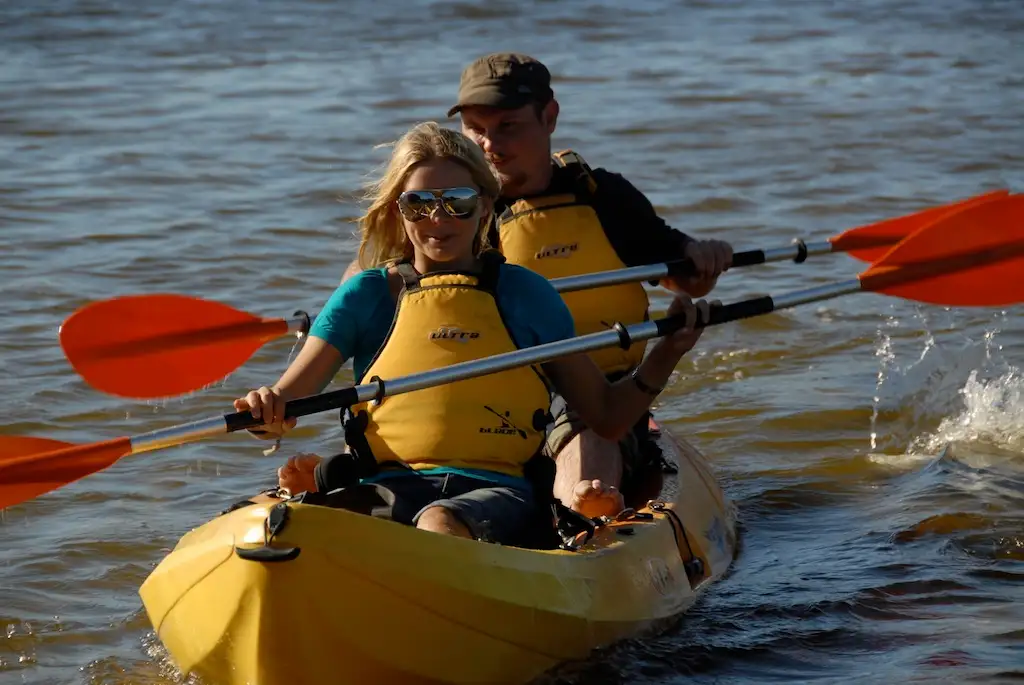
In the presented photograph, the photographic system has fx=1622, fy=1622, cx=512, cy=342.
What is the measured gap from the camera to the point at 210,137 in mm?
11242

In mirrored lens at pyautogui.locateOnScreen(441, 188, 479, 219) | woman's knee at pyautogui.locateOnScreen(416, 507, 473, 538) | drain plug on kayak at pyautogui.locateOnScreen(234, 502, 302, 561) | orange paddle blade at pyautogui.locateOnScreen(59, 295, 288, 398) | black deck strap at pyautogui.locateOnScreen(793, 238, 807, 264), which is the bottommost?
woman's knee at pyautogui.locateOnScreen(416, 507, 473, 538)

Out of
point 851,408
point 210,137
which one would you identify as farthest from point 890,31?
point 851,408

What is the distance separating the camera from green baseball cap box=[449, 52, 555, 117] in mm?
4859

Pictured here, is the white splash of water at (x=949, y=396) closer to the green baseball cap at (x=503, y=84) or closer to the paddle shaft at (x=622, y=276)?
the paddle shaft at (x=622, y=276)

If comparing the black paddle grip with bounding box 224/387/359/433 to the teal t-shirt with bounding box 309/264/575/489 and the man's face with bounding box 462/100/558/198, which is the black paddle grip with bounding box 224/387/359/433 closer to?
the teal t-shirt with bounding box 309/264/575/489

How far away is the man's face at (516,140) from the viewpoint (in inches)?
192

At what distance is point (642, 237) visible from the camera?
5145mm

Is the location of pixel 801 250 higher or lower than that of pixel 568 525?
higher

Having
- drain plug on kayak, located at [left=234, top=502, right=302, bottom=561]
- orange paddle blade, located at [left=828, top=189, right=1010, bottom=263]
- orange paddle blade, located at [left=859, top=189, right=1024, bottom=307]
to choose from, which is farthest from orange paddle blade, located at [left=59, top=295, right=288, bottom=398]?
orange paddle blade, located at [left=828, top=189, right=1010, bottom=263]

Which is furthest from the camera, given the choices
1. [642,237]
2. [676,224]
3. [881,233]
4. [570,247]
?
[676,224]

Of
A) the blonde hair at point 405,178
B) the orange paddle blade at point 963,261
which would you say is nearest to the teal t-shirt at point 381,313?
the blonde hair at point 405,178

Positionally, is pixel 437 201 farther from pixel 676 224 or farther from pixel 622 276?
pixel 676 224

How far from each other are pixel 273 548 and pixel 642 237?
89.2 inches

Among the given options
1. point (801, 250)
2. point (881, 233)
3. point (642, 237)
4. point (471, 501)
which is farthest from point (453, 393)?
point (881, 233)
